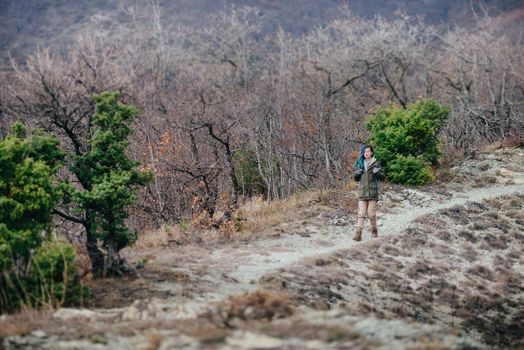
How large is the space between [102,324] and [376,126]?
12990 millimetres

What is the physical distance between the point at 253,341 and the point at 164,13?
70836 mm

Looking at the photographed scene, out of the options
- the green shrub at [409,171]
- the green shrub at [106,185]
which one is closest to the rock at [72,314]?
the green shrub at [106,185]

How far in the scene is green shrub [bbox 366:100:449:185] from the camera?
1608cm

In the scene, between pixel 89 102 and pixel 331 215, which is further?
pixel 331 215

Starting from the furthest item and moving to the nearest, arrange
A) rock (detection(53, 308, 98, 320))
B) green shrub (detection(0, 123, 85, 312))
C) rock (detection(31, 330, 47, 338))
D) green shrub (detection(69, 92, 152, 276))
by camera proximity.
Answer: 1. green shrub (detection(69, 92, 152, 276))
2. green shrub (detection(0, 123, 85, 312))
3. rock (detection(53, 308, 98, 320))
4. rock (detection(31, 330, 47, 338))

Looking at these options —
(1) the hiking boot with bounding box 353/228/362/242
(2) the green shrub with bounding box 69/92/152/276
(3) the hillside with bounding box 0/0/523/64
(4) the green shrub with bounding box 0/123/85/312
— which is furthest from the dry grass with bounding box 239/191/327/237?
(3) the hillside with bounding box 0/0/523/64

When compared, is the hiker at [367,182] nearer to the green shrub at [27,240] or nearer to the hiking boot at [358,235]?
the hiking boot at [358,235]

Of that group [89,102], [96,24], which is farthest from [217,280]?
[96,24]

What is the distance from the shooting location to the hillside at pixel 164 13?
2355 inches

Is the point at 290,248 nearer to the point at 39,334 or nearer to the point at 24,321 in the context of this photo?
the point at 24,321

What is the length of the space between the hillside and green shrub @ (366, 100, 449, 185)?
42.6 m

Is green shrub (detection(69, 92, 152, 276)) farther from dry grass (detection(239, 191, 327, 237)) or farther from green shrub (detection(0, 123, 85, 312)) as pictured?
dry grass (detection(239, 191, 327, 237))

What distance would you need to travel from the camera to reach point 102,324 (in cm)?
582

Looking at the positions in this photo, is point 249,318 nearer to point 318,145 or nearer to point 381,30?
point 318,145
